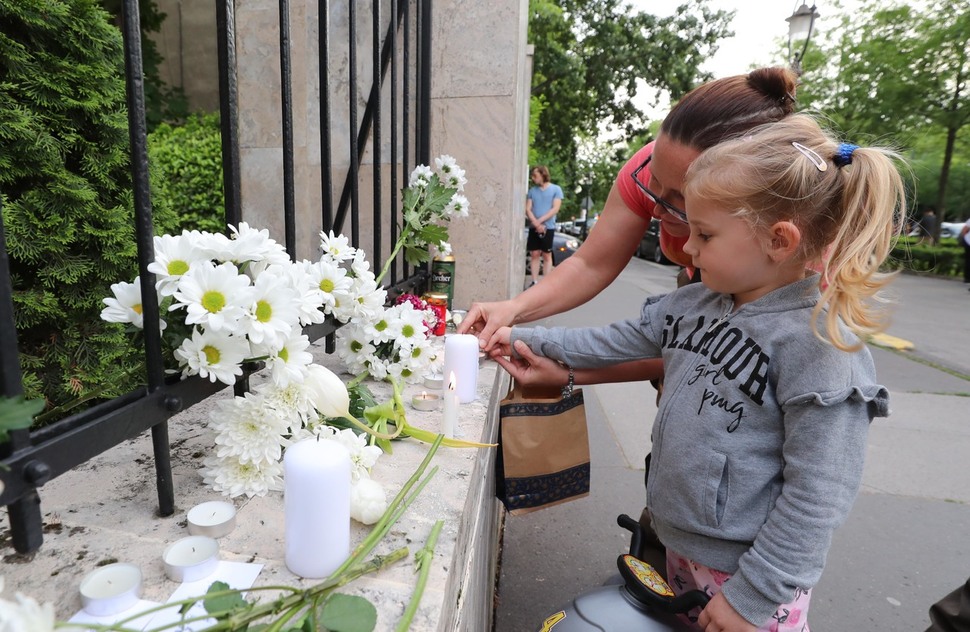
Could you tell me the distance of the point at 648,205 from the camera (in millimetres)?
1860

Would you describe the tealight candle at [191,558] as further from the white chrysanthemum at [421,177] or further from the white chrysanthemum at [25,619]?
the white chrysanthemum at [421,177]

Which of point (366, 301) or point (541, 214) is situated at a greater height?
point (541, 214)

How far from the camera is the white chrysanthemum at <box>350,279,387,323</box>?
155 cm

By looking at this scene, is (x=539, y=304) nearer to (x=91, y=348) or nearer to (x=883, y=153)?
(x=883, y=153)

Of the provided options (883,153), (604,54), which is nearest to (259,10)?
(883,153)

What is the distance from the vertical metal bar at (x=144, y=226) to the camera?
0.93 meters

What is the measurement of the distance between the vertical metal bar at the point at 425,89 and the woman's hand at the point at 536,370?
147 cm

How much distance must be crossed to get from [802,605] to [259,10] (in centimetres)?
356

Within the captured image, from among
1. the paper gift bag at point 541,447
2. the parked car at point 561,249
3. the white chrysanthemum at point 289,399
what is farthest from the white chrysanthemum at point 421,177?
the parked car at point 561,249

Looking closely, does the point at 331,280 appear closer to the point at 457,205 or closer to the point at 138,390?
the point at 138,390

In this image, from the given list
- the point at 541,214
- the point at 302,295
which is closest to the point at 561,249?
the point at 541,214

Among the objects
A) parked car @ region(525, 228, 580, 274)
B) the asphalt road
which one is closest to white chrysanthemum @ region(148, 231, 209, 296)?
the asphalt road

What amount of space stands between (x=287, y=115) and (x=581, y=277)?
113cm

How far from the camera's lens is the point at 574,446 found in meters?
1.73
